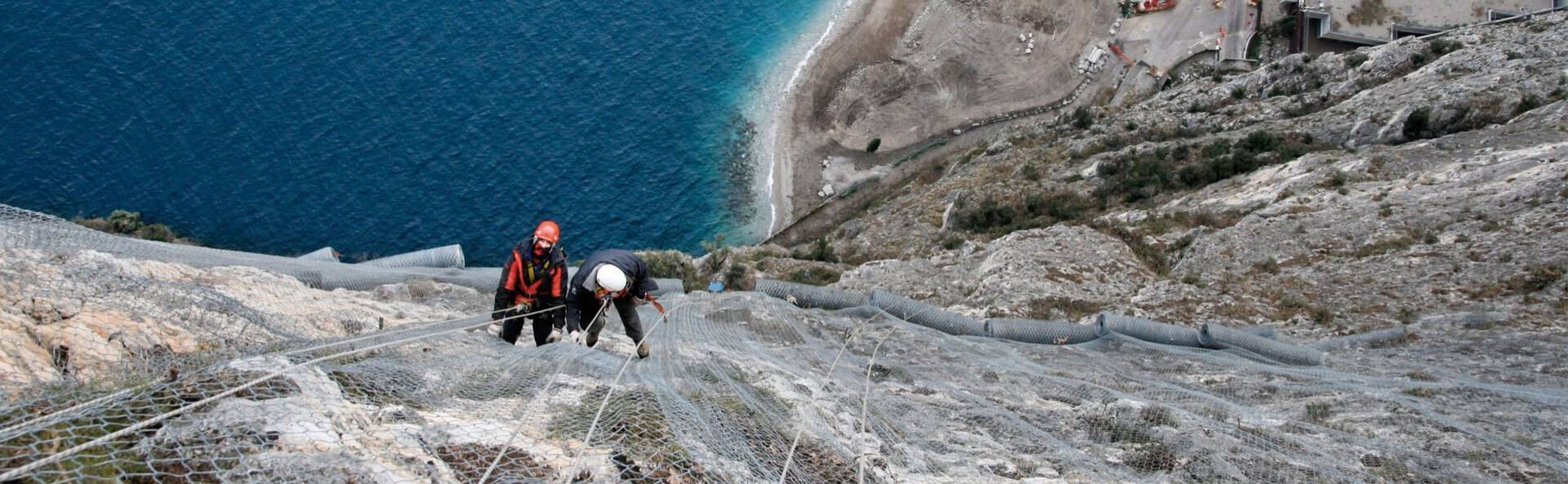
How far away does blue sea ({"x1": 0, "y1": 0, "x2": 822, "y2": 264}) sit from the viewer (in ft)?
108

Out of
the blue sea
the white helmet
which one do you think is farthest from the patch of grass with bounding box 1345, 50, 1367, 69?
the white helmet

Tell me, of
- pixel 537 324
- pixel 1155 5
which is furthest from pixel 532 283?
pixel 1155 5

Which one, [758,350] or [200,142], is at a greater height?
[200,142]

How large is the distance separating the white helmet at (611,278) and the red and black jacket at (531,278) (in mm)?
916

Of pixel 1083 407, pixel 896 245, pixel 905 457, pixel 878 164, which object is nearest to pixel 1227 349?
pixel 1083 407

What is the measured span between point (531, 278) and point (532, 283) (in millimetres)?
93

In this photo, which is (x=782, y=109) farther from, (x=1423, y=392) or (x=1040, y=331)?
(x=1423, y=392)

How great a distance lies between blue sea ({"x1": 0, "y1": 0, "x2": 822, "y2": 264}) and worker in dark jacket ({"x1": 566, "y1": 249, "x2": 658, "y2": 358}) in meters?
20.8

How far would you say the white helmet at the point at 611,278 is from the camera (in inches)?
484

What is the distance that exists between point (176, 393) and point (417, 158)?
29206 mm

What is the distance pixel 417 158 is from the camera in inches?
1374

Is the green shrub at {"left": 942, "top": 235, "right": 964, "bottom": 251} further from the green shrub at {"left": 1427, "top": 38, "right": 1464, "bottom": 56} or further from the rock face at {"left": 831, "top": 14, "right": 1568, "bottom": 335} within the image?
the green shrub at {"left": 1427, "top": 38, "right": 1464, "bottom": 56}

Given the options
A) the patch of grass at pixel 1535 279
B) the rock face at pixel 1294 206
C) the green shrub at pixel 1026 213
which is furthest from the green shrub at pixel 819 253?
the patch of grass at pixel 1535 279

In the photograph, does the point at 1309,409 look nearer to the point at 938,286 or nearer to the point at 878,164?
the point at 938,286
